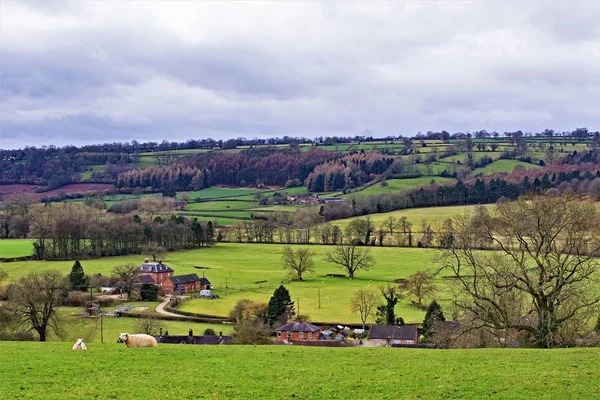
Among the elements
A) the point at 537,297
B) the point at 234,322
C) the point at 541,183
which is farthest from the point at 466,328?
the point at 541,183

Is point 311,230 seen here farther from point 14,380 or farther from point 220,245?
point 14,380

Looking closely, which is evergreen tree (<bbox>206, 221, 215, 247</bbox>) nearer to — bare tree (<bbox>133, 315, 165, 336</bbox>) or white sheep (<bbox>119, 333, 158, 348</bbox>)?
bare tree (<bbox>133, 315, 165, 336</bbox>)

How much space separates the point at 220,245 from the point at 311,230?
70.4 feet

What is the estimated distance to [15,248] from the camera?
117 meters

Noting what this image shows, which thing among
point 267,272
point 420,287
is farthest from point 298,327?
point 267,272

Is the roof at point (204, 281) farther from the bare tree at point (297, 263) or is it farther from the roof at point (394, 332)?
the roof at point (394, 332)

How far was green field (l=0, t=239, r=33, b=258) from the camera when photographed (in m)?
109

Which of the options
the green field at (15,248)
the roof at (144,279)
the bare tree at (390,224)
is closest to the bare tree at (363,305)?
the roof at (144,279)

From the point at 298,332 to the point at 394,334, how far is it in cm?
882

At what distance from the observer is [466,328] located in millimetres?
29891

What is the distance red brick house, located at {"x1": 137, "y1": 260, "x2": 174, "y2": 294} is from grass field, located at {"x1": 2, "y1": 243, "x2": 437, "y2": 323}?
5.15 metres

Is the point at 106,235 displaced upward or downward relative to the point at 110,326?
upward

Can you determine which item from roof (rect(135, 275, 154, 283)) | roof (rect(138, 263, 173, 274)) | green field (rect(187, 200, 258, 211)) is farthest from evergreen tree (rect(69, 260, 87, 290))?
→ green field (rect(187, 200, 258, 211))

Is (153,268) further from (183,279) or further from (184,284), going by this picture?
(184,284)
